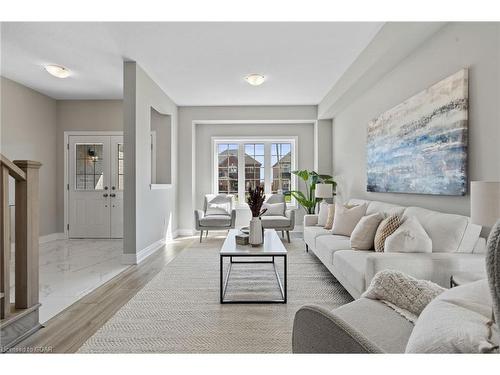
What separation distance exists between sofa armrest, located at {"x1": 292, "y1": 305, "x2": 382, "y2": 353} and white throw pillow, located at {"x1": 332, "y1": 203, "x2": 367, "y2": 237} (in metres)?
2.77

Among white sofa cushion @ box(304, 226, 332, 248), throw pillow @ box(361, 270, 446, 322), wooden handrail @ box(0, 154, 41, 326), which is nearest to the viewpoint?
throw pillow @ box(361, 270, 446, 322)

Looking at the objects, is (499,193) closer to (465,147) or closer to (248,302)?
(465,147)

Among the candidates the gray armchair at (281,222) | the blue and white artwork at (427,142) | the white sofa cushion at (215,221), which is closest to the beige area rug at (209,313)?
the blue and white artwork at (427,142)

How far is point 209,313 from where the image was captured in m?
2.60

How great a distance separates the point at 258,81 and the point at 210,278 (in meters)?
2.94

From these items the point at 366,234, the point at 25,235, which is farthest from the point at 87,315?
the point at 366,234

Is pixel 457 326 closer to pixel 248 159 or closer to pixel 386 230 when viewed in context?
pixel 386 230

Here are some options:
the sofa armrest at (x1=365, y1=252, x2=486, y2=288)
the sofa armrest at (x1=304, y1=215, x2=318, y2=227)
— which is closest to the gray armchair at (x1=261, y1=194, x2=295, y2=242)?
the sofa armrest at (x1=304, y1=215, x2=318, y2=227)

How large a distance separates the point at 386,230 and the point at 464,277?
0.79 metres

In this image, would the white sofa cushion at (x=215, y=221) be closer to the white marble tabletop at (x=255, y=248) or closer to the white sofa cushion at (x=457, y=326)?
the white marble tabletop at (x=255, y=248)

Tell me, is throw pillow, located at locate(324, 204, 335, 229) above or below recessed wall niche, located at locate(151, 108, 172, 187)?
below

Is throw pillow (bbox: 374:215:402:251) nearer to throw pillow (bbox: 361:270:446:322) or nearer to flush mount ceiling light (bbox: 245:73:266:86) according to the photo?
throw pillow (bbox: 361:270:446:322)

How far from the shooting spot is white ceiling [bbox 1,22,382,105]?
11.3 feet

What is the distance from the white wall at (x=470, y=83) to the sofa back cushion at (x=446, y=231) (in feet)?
0.88
